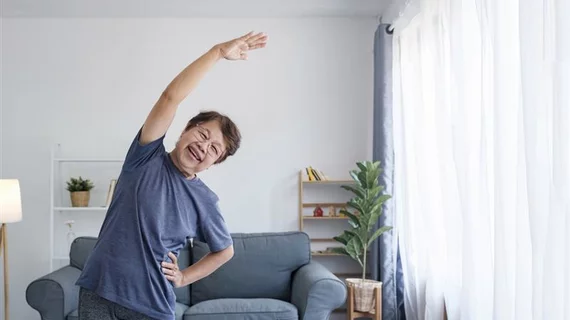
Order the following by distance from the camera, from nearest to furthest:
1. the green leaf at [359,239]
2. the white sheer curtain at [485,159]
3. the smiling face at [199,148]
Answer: the smiling face at [199,148] → the white sheer curtain at [485,159] → the green leaf at [359,239]

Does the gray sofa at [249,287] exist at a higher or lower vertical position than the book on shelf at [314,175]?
lower

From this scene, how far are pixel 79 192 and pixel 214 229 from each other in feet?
10.6

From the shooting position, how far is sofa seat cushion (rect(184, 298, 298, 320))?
3.70 meters

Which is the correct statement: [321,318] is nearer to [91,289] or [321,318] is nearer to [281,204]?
[281,204]

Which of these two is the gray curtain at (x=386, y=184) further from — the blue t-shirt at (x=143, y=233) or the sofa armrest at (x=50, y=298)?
the blue t-shirt at (x=143, y=233)

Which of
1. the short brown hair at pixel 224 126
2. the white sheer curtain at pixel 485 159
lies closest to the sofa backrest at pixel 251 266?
the white sheer curtain at pixel 485 159

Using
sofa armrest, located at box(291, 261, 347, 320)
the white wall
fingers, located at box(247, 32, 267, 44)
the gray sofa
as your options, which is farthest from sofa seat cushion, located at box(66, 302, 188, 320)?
fingers, located at box(247, 32, 267, 44)

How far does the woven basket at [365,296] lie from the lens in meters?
4.15

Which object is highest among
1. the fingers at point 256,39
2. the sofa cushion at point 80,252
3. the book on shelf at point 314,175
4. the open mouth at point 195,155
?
the fingers at point 256,39

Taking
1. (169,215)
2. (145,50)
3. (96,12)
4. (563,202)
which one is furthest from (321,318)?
(96,12)

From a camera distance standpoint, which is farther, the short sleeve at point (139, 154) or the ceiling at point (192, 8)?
the ceiling at point (192, 8)

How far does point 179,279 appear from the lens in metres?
1.75

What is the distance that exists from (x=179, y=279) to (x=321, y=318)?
2070 millimetres

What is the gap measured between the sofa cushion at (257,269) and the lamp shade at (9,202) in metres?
1.19
